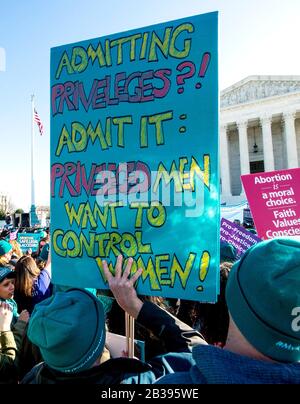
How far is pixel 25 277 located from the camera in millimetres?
3215

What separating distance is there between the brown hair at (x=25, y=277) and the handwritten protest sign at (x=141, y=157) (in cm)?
138

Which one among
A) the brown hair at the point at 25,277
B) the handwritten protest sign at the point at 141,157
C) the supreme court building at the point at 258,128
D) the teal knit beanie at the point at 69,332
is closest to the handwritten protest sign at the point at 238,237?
the brown hair at the point at 25,277

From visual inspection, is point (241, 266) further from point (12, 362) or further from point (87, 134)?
point (12, 362)

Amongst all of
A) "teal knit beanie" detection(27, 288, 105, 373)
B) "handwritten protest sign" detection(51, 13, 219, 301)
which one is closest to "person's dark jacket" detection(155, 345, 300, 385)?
"teal knit beanie" detection(27, 288, 105, 373)

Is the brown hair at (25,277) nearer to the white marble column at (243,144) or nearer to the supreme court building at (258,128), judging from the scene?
the supreme court building at (258,128)

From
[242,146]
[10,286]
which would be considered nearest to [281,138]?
[242,146]

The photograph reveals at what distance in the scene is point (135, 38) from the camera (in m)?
1.98

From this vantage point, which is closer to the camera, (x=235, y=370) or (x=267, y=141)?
(x=235, y=370)

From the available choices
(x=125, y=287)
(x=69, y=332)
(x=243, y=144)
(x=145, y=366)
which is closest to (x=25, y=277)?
(x=125, y=287)

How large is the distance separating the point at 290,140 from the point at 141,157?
3447 cm

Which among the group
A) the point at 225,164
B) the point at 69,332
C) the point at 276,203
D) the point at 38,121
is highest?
the point at 225,164

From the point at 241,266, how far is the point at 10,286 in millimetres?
2539

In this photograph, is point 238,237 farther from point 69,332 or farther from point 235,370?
point 235,370

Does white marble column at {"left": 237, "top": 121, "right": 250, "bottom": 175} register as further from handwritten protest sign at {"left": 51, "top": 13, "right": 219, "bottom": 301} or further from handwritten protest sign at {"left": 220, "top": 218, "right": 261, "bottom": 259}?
handwritten protest sign at {"left": 51, "top": 13, "right": 219, "bottom": 301}
